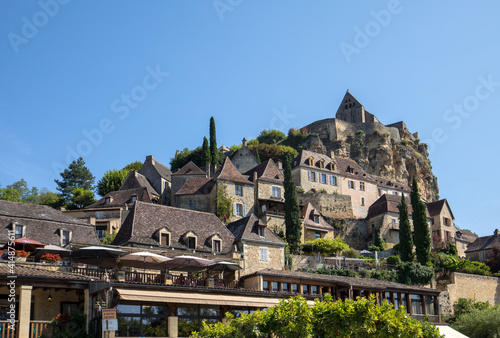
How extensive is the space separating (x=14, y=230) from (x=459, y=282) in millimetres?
38895

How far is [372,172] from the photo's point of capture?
95.6 meters

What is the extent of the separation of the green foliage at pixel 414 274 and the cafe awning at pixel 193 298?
22411mm

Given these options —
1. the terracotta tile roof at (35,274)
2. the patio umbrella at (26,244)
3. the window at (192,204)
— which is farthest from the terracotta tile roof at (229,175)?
the terracotta tile roof at (35,274)

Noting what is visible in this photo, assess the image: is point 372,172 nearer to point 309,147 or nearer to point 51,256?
point 309,147

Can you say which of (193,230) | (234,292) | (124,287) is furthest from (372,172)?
(124,287)

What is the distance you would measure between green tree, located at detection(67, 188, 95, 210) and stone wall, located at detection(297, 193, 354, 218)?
25245 mm

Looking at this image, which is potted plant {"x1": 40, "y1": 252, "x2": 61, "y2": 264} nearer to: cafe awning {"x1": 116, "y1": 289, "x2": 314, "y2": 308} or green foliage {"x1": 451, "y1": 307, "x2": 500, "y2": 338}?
cafe awning {"x1": 116, "y1": 289, "x2": 314, "y2": 308}

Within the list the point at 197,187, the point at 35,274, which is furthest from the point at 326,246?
the point at 35,274

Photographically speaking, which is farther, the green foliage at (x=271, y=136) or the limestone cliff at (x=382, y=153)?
the green foliage at (x=271, y=136)

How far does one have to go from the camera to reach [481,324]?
143ft

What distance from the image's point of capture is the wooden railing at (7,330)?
26.2 m

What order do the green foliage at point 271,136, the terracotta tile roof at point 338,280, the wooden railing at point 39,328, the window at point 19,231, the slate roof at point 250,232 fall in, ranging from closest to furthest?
the wooden railing at point 39,328
the terracotta tile roof at point 338,280
the window at point 19,231
the slate roof at point 250,232
the green foliage at point 271,136

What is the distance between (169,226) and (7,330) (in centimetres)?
1880

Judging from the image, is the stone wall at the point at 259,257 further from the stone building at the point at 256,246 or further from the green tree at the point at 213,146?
the green tree at the point at 213,146
